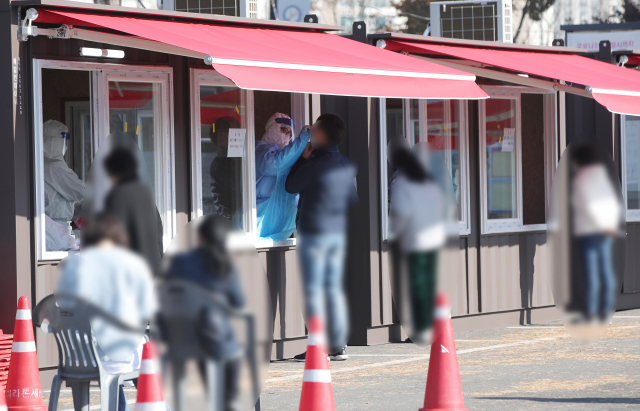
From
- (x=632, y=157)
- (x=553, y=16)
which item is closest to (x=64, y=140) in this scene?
(x=632, y=157)

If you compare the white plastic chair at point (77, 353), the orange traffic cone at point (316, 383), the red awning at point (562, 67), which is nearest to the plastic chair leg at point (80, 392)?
the white plastic chair at point (77, 353)

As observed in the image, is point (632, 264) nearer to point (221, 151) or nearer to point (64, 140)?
point (221, 151)

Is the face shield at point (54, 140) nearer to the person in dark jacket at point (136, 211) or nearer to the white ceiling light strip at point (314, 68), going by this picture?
the white ceiling light strip at point (314, 68)

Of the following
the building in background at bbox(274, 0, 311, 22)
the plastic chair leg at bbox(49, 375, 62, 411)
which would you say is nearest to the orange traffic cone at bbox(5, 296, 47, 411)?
the plastic chair leg at bbox(49, 375, 62, 411)

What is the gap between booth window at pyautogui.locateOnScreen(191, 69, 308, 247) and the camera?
291 inches

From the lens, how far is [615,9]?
38656 millimetres

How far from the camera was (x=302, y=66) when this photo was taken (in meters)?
4.79

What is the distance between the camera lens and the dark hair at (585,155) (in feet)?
2.53

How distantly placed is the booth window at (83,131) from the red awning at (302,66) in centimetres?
66

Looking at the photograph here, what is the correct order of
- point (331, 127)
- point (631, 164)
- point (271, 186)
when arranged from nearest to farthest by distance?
1. point (331, 127)
2. point (271, 186)
3. point (631, 164)

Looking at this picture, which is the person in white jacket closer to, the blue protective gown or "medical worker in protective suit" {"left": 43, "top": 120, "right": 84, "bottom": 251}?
the blue protective gown

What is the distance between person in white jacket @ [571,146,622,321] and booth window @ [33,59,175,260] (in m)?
5.84

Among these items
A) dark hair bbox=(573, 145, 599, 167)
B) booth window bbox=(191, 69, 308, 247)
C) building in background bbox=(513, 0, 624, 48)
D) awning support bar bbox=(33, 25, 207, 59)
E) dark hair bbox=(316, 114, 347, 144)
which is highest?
building in background bbox=(513, 0, 624, 48)

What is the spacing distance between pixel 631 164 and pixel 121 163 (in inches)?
427
